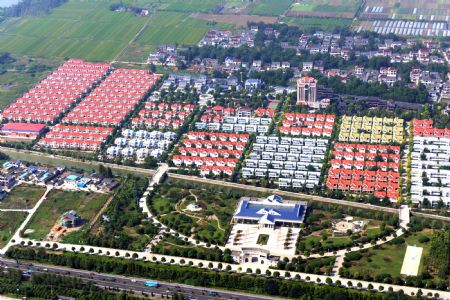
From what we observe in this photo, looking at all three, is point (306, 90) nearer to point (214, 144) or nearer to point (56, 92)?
point (214, 144)

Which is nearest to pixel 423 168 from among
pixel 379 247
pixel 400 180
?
pixel 400 180

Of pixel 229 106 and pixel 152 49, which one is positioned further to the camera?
pixel 152 49

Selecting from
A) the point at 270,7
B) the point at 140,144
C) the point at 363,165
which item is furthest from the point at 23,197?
the point at 270,7

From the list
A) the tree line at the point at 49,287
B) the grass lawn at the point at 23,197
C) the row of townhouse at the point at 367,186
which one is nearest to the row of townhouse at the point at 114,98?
the grass lawn at the point at 23,197

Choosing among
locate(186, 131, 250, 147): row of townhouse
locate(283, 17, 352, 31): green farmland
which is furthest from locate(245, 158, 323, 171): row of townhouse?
locate(283, 17, 352, 31): green farmland

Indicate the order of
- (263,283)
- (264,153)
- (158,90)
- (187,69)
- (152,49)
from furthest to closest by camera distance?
(152,49), (187,69), (158,90), (264,153), (263,283)

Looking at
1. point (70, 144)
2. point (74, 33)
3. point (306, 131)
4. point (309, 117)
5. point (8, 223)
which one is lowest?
point (74, 33)

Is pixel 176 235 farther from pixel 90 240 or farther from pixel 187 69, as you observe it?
pixel 187 69

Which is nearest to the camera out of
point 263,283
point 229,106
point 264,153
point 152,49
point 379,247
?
point 263,283
